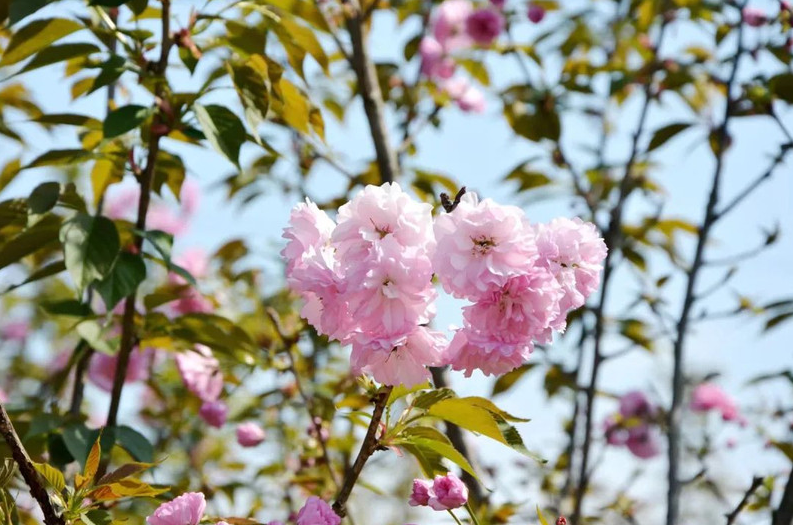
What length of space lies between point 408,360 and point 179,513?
30 cm

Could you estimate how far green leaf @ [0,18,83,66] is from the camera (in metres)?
1.58

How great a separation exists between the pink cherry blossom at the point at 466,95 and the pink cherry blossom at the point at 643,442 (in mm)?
1210

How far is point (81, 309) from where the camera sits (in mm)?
1647

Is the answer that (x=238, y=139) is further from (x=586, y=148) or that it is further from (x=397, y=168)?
(x=586, y=148)

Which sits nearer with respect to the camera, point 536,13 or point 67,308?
point 67,308

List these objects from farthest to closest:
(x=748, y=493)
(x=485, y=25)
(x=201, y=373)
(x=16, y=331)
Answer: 1. (x=16, y=331)
2. (x=485, y=25)
3. (x=201, y=373)
4. (x=748, y=493)

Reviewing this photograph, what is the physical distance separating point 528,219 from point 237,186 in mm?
2137

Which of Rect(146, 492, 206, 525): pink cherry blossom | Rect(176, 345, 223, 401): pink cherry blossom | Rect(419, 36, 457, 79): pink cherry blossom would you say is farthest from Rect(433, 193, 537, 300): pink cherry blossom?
Rect(419, 36, 457, 79): pink cherry blossom

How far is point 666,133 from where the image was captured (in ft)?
8.34

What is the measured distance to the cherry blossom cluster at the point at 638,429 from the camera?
129 inches

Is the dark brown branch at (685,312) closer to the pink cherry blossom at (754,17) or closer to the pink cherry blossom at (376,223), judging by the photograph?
the pink cherry blossom at (754,17)

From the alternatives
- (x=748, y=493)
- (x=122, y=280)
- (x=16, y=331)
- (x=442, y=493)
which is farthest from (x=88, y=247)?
(x=16, y=331)

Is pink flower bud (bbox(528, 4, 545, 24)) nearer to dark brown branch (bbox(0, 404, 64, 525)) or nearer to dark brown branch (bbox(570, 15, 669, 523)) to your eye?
dark brown branch (bbox(570, 15, 669, 523))

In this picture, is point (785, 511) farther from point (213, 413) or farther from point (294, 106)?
point (213, 413)
